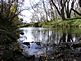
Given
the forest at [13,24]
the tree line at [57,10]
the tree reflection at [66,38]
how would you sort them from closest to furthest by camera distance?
the forest at [13,24] < the tree reflection at [66,38] < the tree line at [57,10]

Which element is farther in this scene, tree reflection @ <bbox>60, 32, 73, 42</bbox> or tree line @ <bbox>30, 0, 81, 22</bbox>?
tree line @ <bbox>30, 0, 81, 22</bbox>

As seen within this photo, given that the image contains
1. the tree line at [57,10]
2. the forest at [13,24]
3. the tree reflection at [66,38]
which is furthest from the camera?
the tree line at [57,10]

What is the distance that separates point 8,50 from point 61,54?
3081 mm

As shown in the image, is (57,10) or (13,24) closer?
(13,24)

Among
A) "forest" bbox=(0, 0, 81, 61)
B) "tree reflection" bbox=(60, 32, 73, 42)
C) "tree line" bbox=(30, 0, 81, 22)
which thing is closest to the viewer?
"forest" bbox=(0, 0, 81, 61)

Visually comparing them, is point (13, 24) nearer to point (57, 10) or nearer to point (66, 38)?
point (66, 38)

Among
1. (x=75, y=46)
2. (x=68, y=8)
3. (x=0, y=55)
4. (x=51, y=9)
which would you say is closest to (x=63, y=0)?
(x=68, y=8)

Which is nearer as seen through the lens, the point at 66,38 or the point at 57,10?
the point at 66,38

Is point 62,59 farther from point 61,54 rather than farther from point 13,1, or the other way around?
point 13,1

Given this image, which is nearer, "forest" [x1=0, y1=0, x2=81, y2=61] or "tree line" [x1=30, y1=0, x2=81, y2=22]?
"forest" [x1=0, y1=0, x2=81, y2=61]

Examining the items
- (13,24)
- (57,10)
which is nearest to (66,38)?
(13,24)

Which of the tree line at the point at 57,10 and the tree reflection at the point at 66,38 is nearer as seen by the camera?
the tree reflection at the point at 66,38

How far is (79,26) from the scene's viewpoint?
1382 inches

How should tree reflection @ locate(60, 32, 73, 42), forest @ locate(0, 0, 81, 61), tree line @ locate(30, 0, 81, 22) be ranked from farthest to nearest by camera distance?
1. tree line @ locate(30, 0, 81, 22)
2. tree reflection @ locate(60, 32, 73, 42)
3. forest @ locate(0, 0, 81, 61)
